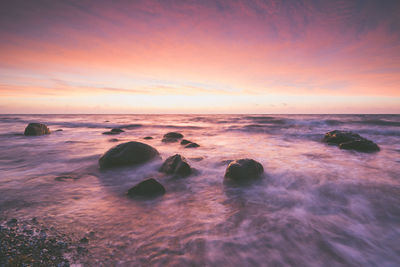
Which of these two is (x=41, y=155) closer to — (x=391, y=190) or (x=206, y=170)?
(x=206, y=170)

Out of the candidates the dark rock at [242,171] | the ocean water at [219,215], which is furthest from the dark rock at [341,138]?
the dark rock at [242,171]

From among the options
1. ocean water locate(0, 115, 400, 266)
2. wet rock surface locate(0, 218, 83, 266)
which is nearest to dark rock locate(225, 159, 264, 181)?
ocean water locate(0, 115, 400, 266)

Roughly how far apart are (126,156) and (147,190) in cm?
225

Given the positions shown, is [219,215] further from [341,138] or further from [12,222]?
[341,138]

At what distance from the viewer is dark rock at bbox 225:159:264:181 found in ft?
13.8

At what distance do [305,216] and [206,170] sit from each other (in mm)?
2620

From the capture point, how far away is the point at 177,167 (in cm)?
468

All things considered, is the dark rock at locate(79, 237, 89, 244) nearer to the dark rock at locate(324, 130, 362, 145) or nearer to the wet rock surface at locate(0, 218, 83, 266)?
the wet rock surface at locate(0, 218, 83, 266)

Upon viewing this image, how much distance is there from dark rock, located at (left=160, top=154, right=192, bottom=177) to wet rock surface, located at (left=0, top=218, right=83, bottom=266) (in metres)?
2.61

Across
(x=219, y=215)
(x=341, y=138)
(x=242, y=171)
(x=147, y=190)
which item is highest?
(x=341, y=138)

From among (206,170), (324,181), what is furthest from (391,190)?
(206,170)

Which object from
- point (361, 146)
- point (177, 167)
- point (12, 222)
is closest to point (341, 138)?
point (361, 146)

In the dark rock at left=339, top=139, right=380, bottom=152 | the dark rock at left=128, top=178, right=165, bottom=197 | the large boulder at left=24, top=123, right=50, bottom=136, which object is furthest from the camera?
the large boulder at left=24, top=123, right=50, bottom=136

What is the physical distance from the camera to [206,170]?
508 cm
